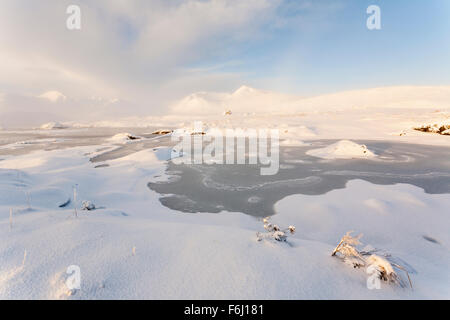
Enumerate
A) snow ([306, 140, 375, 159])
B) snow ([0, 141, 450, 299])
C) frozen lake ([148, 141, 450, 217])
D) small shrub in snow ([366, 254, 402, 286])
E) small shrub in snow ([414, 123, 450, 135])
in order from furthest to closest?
small shrub in snow ([414, 123, 450, 135])
snow ([306, 140, 375, 159])
frozen lake ([148, 141, 450, 217])
small shrub in snow ([366, 254, 402, 286])
snow ([0, 141, 450, 299])

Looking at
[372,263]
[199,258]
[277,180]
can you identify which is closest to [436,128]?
[277,180]

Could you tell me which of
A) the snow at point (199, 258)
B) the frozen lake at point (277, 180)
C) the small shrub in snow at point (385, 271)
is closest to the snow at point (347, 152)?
the frozen lake at point (277, 180)

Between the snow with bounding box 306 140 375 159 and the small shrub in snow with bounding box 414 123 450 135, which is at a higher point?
the small shrub in snow with bounding box 414 123 450 135

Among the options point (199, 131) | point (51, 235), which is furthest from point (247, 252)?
point (199, 131)

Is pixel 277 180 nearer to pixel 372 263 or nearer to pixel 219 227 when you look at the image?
pixel 219 227

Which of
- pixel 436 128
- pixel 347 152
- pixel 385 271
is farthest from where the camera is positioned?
pixel 436 128

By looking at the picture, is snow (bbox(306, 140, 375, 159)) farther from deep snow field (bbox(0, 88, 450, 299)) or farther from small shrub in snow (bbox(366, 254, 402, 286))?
small shrub in snow (bbox(366, 254, 402, 286))

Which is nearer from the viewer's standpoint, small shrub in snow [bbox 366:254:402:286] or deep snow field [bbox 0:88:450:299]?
deep snow field [bbox 0:88:450:299]

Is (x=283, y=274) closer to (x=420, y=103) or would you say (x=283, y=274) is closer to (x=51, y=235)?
(x=51, y=235)

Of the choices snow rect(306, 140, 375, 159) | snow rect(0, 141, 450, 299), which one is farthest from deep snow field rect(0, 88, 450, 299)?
snow rect(306, 140, 375, 159)
